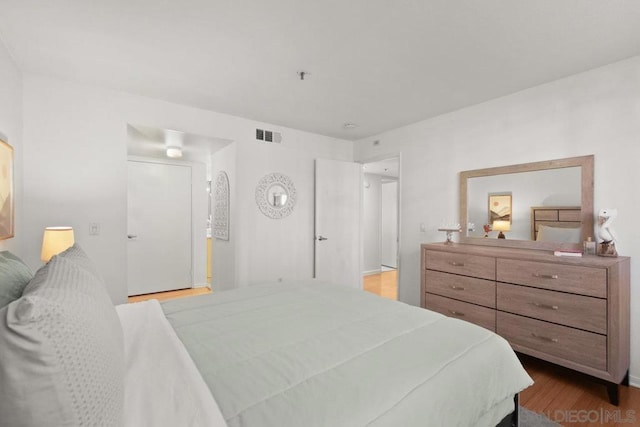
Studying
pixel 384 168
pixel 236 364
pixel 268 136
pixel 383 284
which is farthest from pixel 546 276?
pixel 384 168

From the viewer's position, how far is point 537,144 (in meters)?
2.71

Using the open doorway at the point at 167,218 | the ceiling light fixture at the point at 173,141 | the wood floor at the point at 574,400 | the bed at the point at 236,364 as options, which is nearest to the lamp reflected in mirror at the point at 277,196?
the open doorway at the point at 167,218

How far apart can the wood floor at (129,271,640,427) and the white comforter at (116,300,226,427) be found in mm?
2179

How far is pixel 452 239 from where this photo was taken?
3.33 meters

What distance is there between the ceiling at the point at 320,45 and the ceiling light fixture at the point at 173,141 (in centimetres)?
38

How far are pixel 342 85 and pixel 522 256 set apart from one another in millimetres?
2100

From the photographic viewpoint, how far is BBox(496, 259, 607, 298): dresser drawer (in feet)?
6.67

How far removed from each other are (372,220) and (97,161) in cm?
497

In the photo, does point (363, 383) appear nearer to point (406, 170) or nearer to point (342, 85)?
point (342, 85)

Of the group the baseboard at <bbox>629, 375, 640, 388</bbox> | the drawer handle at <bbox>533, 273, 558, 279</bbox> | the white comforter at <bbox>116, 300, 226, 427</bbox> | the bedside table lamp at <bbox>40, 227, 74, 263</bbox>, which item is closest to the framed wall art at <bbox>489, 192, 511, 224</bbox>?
the drawer handle at <bbox>533, 273, 558, 279</bbox>

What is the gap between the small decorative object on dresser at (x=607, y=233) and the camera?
2.19m

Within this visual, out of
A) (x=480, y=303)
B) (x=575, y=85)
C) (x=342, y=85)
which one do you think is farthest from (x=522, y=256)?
(x=342, y=85)

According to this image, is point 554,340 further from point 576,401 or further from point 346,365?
point 346,365

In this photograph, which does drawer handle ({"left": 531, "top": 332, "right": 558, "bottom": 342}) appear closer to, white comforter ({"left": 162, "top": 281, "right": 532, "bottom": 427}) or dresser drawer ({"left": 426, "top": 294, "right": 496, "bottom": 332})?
dresser drawer ({"left": 426, "top": 294, "right": 496, "bottom": 332})
